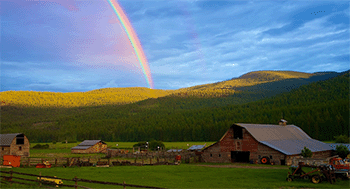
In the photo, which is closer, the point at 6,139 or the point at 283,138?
the point at 283,138

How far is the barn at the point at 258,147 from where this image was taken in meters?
45.2

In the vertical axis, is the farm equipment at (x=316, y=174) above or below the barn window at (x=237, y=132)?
below

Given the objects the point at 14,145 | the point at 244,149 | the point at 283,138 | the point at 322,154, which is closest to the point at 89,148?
→ the point at 14,145

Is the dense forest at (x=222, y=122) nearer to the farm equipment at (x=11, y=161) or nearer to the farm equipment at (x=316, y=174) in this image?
the farm equipment at (x=316, y=174)

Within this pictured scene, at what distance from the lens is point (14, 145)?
6419cm

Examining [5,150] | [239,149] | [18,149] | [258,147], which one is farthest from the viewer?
[18,149]

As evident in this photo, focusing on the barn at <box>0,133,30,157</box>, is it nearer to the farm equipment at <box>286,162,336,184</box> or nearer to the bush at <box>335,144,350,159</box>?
the farm equipment at <box>286,162,336,184</box>

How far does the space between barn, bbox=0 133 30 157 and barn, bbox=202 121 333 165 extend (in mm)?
38819

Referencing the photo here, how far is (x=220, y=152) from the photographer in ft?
167

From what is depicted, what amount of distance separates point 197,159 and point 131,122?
118720mm

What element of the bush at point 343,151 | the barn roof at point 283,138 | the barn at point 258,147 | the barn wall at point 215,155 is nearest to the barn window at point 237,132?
the barn at point 258,147

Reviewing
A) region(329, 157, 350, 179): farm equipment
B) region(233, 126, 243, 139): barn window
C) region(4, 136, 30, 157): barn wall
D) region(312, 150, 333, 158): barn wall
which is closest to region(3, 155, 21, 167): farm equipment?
region(4, 136, 30, 157): barn wall

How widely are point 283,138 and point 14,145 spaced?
2074 inches

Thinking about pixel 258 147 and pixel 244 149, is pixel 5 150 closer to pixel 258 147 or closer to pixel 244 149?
pixel 244 149
